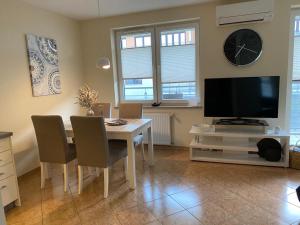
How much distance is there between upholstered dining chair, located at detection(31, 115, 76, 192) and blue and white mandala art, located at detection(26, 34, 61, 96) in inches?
38.8

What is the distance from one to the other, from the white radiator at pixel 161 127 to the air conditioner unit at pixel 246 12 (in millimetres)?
1884

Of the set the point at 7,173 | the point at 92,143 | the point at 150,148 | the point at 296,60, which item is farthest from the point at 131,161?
the point at 296,60

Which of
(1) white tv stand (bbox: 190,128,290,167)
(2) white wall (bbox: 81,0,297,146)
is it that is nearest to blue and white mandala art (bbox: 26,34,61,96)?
(2) white wall (bbox: 81,0,297,146)

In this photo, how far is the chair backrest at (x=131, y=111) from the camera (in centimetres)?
383

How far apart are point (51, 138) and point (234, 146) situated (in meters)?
2.60

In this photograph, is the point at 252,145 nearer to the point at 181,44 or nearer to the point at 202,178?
the point at 202,178

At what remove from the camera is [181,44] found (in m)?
4.24

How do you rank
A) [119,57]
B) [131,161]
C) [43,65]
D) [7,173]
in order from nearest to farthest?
[7,173], [131,161], [43,65], [119,57]

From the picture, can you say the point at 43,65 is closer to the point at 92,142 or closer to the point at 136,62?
the point at 136,62

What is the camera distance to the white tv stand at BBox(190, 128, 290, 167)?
3400 mm

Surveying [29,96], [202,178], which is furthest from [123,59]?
[202,178]

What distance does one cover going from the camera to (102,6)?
3863 millimetres

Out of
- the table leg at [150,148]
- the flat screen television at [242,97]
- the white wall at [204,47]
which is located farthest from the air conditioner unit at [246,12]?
the table leg at [150,148]

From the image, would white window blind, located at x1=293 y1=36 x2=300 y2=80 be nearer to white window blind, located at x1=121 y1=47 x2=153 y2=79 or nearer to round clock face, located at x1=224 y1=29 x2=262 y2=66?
round clock face, located at x1=224 y1=29 x2=262 y2=66
